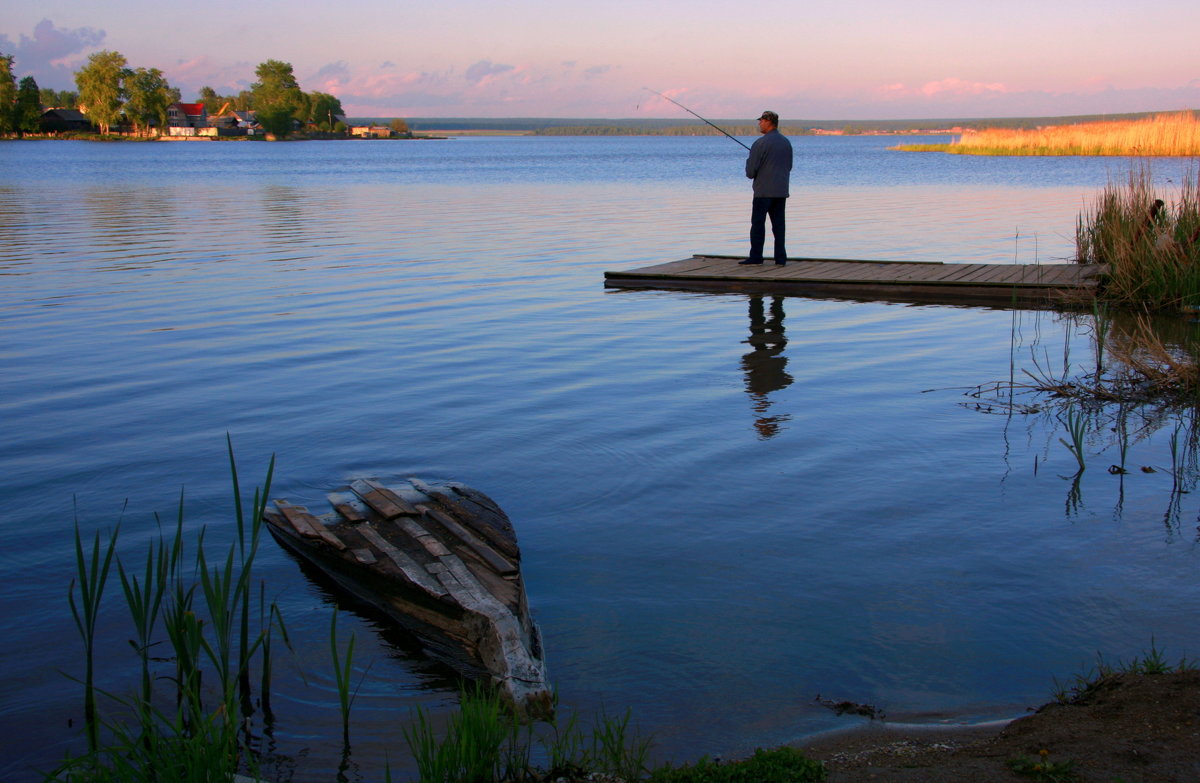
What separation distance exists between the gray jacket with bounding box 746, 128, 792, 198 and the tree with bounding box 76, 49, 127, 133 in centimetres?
Result: 14459

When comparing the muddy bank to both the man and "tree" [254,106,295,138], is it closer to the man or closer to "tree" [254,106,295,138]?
the man

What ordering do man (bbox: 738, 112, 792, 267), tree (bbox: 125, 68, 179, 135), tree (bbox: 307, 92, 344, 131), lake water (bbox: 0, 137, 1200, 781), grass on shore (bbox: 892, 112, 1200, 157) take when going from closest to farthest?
lake water (bbox: 0, 137, 1200, 781), man (bbox: 738, 112, 792, 267), grass on shore (bbox: 892, 112, 1200, 157), tree (bbox: 125, 68, 179, 135), tree (bbox: 307, 92, 344, 131)

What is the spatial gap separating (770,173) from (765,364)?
188 inches

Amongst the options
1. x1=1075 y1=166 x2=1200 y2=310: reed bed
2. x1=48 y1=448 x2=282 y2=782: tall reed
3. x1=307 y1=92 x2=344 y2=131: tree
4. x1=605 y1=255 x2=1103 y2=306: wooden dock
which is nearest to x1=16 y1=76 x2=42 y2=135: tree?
x1=307 y1=92 x2=344 y2=131: tree

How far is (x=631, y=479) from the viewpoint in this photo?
5.97 meters

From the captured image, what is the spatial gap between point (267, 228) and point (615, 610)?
18863mm

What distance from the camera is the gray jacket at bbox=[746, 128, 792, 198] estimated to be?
12836 millimetres

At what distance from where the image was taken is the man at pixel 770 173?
1281cm

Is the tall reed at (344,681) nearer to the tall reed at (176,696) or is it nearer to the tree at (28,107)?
the tall reed at (176,696)

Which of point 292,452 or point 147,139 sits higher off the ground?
point 147,139

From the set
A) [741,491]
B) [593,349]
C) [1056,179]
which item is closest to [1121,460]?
[741,491]

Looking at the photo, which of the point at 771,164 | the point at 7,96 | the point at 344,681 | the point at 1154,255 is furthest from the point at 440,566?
the point at 7,96

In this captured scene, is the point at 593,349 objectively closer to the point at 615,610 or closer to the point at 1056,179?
the point at 615,610

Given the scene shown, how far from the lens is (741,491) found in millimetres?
5738
